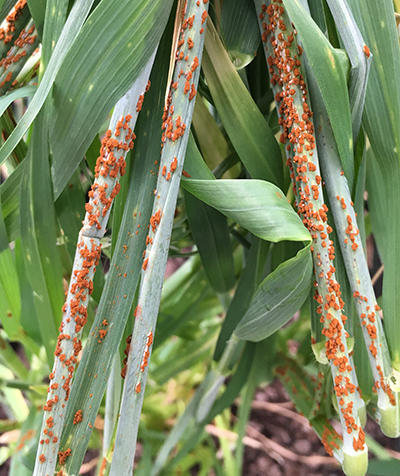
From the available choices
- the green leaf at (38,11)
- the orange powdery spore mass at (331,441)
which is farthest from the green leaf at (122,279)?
the orange powdery spore mass at (331,441)

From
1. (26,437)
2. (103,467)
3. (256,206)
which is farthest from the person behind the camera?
(26,437)

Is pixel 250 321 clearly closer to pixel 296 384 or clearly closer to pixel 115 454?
pixel 115 454

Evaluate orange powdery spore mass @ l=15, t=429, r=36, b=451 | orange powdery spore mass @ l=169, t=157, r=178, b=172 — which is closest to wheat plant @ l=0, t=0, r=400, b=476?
orange powdery spore mass @ l=169, t=157, r=178, b=172

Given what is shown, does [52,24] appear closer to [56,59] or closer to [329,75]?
[56,59]

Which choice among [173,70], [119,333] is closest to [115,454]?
[119,333]

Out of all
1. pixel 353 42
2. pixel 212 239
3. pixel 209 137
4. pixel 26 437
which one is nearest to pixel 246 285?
pixel 212 239

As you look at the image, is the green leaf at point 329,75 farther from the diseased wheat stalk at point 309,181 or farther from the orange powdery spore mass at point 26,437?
the orange powdery spore mass at point 26,437
